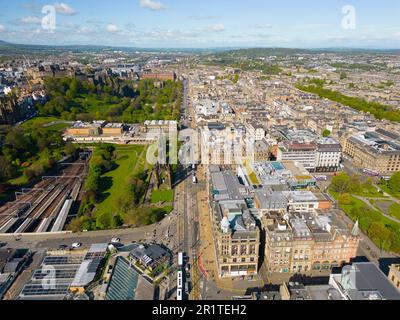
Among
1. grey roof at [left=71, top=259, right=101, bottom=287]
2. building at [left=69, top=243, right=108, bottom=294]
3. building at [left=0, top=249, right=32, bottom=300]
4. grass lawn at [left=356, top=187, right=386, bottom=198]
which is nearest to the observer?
building at [left=69, top=243, right=108, bottom=294]

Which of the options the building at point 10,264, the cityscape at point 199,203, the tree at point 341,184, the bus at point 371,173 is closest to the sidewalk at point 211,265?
the cityscape at point 199,203

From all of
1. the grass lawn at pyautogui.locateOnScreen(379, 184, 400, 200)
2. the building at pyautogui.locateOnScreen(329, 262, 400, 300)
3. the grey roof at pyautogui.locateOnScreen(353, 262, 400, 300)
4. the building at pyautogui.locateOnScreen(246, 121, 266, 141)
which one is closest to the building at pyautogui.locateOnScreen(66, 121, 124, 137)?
the building at pyautogui.locateOnScreen(246, 121, 266, 141)

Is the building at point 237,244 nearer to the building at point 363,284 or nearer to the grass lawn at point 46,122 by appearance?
the building at point 363,284

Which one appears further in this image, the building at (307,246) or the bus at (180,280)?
the building at (307,246)

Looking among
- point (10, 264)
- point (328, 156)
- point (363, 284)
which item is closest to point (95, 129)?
point (10, 264)

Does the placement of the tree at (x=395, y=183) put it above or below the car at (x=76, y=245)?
above

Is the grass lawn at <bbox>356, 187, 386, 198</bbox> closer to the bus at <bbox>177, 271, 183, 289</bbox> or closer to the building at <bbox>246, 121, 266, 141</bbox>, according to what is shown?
the building at <bbox>246, 121, 266, 141</bbox>

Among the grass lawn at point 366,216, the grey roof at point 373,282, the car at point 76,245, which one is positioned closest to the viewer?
the grey roof at point 373,282
